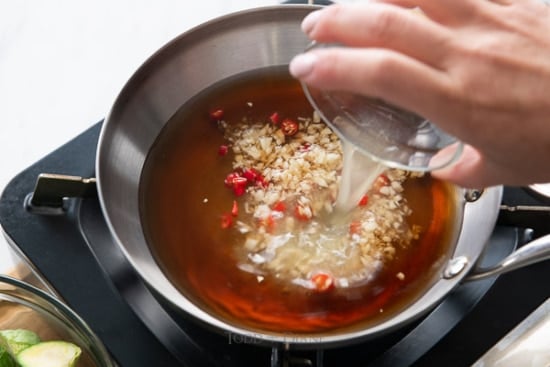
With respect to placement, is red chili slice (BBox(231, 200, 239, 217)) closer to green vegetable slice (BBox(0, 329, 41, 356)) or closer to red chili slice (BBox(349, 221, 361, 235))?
red chili slice (BBox(349, 221, 361, 235))

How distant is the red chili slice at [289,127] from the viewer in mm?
927

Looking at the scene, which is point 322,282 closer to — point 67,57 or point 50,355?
point 50,355

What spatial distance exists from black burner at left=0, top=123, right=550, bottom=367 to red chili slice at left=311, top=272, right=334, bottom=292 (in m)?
0.07

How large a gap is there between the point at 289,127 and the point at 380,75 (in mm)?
379

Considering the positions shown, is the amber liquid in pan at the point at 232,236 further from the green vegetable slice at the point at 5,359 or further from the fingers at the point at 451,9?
the fingers at the point at 451,9

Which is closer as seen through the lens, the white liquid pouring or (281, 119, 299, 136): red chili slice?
the white liquid pouring

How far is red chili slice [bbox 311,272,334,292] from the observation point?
806 mm

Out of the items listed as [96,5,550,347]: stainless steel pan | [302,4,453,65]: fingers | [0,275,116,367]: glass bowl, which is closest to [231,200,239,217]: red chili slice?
[96,5,550,347]: stainless steel pan

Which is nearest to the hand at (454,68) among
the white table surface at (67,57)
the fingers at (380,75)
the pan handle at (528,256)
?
the fingers at (380,75)

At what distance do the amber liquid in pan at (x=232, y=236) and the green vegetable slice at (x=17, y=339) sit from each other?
0.53ft

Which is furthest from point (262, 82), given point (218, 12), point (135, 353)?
point (135, 353)

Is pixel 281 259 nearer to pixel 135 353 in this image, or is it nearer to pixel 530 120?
pixel 135 353

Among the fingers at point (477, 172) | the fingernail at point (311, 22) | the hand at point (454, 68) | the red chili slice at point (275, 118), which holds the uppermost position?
the fingernail at point (311, 22)

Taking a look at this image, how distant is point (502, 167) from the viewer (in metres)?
0.62
